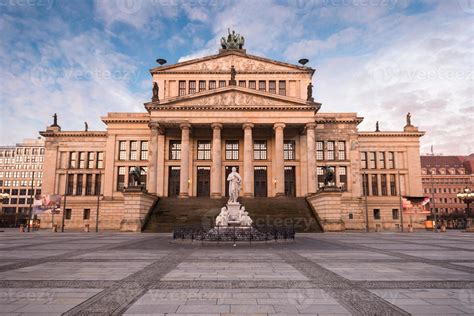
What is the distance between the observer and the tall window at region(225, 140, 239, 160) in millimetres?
53281

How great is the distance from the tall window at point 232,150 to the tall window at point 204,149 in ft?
8.88

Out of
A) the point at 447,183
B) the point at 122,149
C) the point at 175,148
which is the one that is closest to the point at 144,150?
the point at 122,149

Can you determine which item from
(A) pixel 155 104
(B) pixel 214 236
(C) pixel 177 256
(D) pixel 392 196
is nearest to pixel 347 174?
(D) pixel 392 196

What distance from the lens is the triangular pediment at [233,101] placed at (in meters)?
47.4

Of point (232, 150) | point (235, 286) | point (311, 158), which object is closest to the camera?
point (235, 286)

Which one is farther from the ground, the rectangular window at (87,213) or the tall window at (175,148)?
the tall window at (175,148)

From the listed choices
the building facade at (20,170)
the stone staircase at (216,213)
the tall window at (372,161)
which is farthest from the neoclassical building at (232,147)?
the building facade at (20,170)

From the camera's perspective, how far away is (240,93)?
4812cm

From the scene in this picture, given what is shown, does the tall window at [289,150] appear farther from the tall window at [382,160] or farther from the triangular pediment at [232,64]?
the tall window at [382,160]

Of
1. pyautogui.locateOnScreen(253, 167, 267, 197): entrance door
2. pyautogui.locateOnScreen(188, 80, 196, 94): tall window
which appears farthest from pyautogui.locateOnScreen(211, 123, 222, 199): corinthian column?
pyautogui.locateOnScreen(188, 80, 196, 94): tall window

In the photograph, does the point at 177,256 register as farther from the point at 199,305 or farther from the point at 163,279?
the point at 199,305

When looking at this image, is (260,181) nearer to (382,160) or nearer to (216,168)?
(216,168)

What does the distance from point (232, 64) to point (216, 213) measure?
86.4 ft

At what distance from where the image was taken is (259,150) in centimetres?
5388
